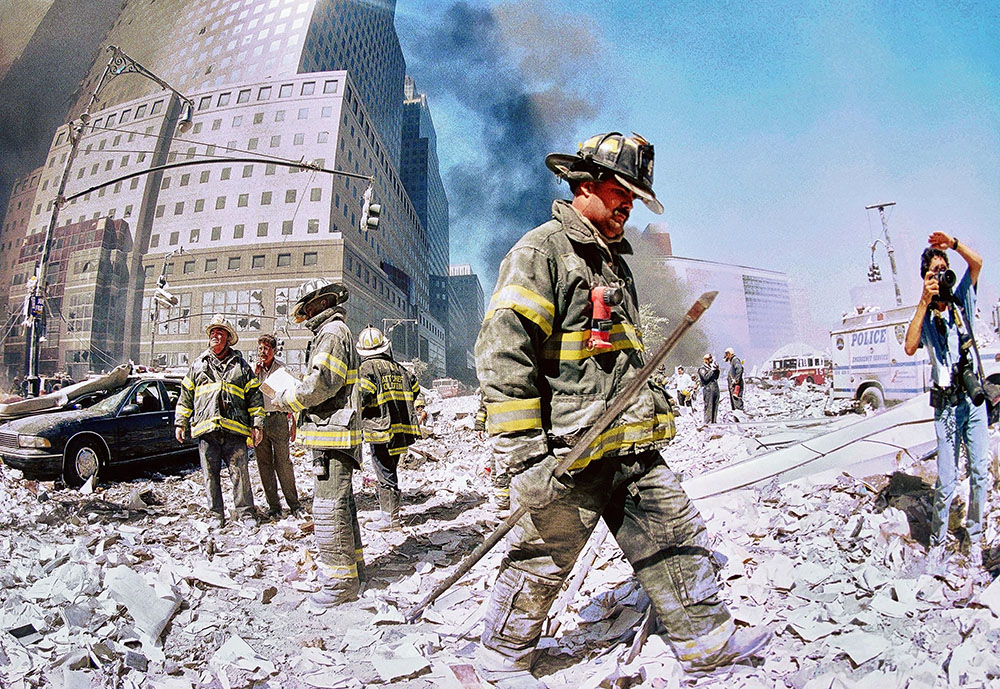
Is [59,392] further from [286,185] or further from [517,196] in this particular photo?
[517,196]

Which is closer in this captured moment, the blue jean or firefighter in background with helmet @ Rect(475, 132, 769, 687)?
firefighter in background with helmet @ Rect(475, 132, 769, 687)

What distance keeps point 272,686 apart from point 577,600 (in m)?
1.34

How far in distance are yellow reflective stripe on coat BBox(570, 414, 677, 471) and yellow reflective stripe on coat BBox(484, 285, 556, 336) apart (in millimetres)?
403

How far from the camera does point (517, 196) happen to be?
352cm

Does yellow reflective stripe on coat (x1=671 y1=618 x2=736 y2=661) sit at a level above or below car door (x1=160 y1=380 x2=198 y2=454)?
below

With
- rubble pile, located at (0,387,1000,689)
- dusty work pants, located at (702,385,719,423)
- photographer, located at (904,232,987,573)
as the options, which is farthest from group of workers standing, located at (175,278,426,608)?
dusty work pants, located at (702,385,719,423)

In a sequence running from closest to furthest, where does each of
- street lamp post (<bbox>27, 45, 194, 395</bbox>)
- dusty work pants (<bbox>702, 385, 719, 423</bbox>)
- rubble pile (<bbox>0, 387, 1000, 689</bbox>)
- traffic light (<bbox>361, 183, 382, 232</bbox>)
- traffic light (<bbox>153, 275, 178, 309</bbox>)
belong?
rubble pile (<bbox>0, 387, 1000, 689</bbox>) → street lamp post (<bbox>27, 45, 194, 395</bbox>) → traffic light (<bbox>153, 275, 178, 309</bbox>) → traffic light (<bbox>361, 183, 382, 232</bbox>) → dusty work pants (<bbox>702, 385, 719, 423</bbox>)

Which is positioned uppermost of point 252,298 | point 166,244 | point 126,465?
point 166,244

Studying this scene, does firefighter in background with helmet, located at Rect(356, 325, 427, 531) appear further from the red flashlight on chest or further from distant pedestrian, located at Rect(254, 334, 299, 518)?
the red flashlight on chest

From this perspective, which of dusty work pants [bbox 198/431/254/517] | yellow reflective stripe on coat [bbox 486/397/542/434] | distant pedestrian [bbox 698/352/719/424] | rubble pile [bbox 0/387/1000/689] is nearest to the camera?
yellow reflective stripe on coat [bbox 486/397/542/434]

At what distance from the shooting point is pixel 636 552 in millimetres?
1922

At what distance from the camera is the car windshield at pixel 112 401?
2.87m

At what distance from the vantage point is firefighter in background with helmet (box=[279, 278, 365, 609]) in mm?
2881

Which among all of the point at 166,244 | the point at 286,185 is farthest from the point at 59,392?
the point at 286,185
